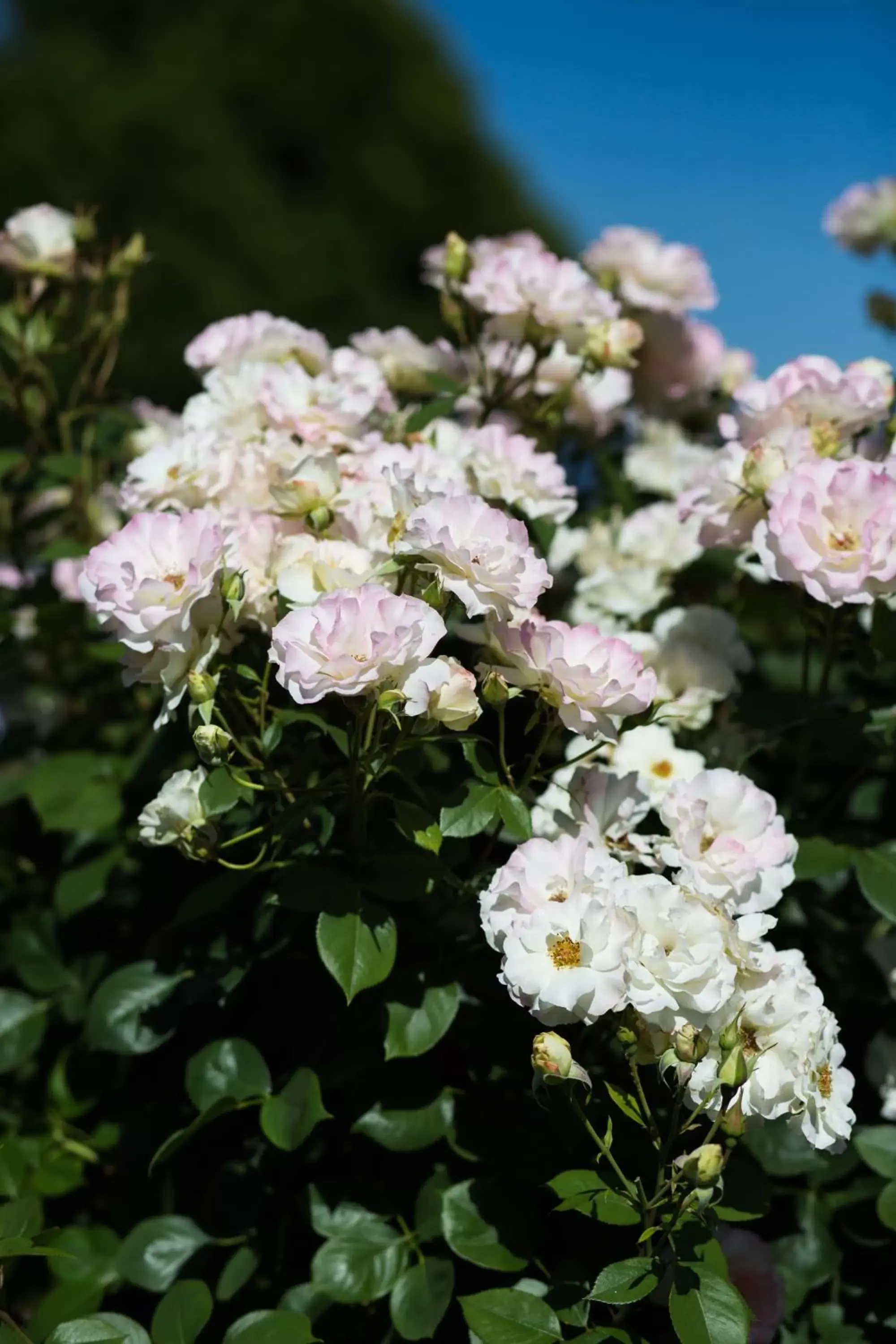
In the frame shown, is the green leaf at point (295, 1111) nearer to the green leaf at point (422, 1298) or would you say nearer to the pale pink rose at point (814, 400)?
the green leaf at point (422, 1298)

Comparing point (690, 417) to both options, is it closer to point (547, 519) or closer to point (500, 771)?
point (547, 519)

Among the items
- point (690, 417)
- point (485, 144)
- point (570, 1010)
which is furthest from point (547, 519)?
point (485, 144)

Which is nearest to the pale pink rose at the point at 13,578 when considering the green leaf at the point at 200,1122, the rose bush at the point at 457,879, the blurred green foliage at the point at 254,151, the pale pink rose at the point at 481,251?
the rose bush at the point at 457,879

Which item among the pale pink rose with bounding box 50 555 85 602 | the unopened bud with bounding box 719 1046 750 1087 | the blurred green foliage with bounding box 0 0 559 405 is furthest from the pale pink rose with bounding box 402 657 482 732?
the blurred green foliage with bounding box 0 0 559 405

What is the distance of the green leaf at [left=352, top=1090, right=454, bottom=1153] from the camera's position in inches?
46.2

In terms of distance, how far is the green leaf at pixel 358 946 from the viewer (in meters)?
1.04

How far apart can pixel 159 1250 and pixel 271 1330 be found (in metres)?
0.27

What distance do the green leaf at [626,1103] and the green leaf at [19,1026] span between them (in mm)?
804

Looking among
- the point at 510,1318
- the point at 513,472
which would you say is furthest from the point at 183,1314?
the point at 513,472

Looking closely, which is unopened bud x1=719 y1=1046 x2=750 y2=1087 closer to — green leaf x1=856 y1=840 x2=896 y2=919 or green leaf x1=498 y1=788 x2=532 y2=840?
green leaf x1=498 y1=788 x2=532 y2=840

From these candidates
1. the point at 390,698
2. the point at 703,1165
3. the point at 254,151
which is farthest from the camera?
the point at 254,151

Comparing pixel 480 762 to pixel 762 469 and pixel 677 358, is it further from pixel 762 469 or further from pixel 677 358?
pixel 677 358

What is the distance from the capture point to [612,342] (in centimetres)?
155

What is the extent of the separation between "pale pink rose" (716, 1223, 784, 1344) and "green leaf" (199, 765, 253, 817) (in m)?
0.61
